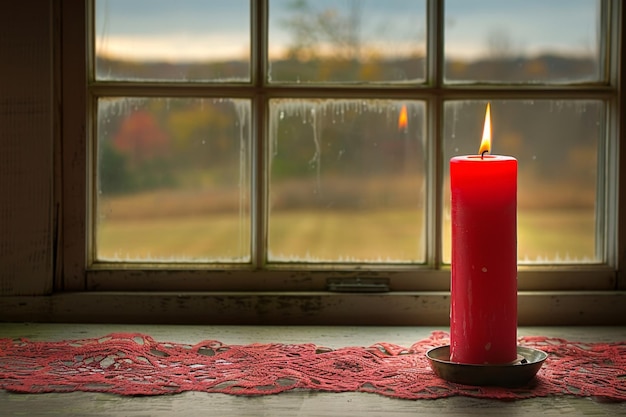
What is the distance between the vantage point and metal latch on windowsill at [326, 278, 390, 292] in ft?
4.99

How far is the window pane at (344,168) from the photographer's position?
154 cm

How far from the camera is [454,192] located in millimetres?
1145

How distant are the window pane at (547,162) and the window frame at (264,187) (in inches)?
0.8

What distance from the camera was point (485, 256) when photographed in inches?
44.4

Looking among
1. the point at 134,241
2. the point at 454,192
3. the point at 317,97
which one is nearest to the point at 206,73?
the point at 317,97

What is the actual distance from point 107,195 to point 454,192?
2.11ft

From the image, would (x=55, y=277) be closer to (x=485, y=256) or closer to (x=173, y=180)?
(x=173, y=180)

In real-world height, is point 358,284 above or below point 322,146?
below

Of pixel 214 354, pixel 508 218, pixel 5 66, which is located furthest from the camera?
pixel 5 66

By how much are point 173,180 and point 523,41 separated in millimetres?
604

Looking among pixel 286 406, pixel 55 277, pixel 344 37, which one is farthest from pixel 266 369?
pixel 344 37

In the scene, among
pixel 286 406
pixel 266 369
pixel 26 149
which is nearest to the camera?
pixel 286 406

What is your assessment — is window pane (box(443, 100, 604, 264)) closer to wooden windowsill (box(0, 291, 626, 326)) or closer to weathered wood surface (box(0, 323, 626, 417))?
wooden windowsill (box(0, 291, 626, 326))

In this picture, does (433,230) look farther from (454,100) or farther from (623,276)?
(623,276)
